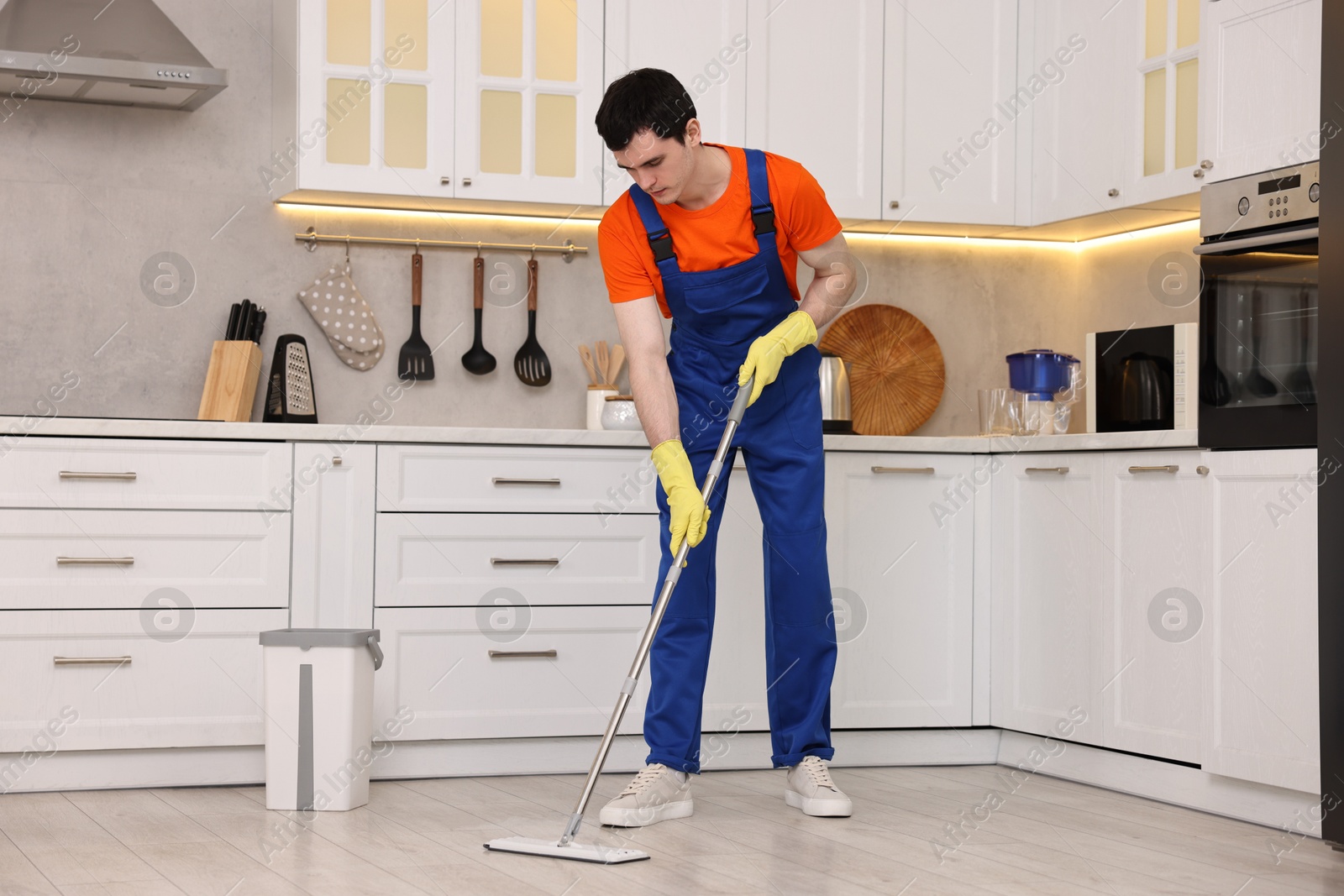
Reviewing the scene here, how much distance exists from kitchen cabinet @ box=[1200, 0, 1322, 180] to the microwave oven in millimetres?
499

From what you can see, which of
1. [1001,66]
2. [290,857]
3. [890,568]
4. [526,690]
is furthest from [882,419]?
[290,857]

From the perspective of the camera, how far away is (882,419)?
4086mm

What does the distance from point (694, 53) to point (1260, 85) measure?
56.0 inches

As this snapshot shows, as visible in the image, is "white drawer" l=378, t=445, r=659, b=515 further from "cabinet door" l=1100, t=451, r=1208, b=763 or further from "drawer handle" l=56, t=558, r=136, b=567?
"cabinet door" l=1100, t=451, r=1208, b=763

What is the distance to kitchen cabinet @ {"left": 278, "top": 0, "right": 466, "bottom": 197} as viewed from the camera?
11.4 ft

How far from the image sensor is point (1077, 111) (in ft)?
12.5

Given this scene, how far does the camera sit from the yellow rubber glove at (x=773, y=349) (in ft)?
8.73

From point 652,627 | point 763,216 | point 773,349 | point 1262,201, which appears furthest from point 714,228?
point 1262,201

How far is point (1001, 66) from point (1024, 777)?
6.27 feet

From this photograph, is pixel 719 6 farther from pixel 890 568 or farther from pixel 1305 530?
pixel 1305 530

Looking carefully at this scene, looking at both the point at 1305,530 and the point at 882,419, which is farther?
the point at 882,419

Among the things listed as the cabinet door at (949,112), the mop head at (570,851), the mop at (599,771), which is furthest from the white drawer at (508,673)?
the cabinet door at (949,112)

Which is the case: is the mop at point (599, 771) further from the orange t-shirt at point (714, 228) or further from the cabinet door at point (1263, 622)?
the cabinet door at point (1263, 622)

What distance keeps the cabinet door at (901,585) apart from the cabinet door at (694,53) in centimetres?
92
